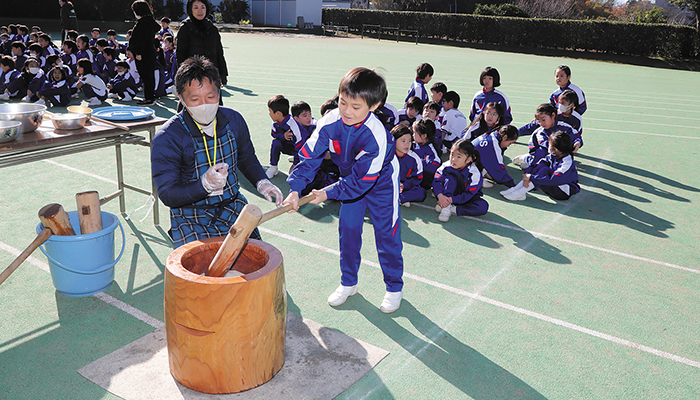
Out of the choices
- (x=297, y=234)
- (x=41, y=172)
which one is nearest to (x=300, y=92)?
(x=41, y=172)

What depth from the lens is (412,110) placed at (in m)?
7.64

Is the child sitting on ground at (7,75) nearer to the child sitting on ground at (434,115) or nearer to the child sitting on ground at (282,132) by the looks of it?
the child sitting on ground at (282,132)

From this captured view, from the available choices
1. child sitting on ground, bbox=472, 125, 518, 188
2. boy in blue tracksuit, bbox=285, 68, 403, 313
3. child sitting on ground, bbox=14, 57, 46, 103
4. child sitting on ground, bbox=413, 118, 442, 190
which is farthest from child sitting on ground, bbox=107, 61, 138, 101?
boy in blue tracksuit, bbox=285, 68, 403, 313

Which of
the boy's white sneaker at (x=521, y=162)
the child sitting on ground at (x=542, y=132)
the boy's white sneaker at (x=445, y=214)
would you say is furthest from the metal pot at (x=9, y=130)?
the boy's white sneaker at (x=521, y=162)

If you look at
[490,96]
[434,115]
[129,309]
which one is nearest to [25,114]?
[129,309]

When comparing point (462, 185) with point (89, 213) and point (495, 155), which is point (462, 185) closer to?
point (495, 155)

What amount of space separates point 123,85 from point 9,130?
865 cm

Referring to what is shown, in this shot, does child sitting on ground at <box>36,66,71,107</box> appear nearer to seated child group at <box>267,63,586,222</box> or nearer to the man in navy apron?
seated child group at <box>267,63,586,222</box>

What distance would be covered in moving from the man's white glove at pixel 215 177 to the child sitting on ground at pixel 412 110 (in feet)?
17.0

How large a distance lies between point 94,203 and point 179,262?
134 centimetres

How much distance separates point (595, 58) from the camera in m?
28.3

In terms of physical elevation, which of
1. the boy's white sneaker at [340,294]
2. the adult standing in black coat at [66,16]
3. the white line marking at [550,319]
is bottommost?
the white line marking at [550,319]

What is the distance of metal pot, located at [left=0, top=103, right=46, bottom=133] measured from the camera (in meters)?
3.50

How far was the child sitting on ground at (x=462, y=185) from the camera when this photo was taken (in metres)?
5.52
